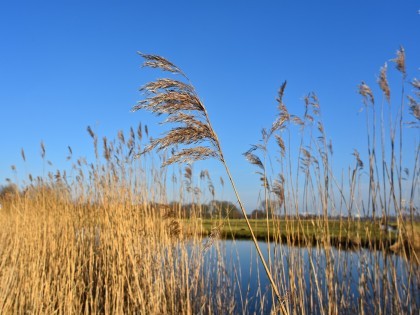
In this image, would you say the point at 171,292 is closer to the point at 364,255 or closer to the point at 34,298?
the point at 34,298

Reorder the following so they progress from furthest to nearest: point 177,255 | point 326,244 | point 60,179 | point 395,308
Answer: point 60,179, point 177,255, point 326,244, point 395,308

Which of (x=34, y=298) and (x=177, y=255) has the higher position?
(x=177, y=255)

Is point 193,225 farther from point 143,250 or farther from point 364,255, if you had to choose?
point 364,255

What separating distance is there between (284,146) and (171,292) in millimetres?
1910

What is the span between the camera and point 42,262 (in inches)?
183

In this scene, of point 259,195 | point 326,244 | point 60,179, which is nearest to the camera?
point 326,244

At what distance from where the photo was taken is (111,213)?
15.0ft

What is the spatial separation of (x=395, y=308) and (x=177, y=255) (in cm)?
224

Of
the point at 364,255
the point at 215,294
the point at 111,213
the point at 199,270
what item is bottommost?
the point at 215,294

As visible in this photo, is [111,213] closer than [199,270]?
No

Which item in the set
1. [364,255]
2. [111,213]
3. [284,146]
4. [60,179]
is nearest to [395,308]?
[364,255]

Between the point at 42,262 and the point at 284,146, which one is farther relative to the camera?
the point at 42,262

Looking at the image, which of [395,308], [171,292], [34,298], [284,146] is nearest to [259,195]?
[284,146]

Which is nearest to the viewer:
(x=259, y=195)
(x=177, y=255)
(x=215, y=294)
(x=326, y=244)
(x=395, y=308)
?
(x=395, y=308)
